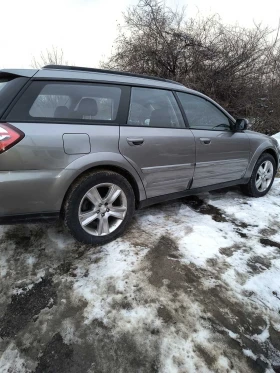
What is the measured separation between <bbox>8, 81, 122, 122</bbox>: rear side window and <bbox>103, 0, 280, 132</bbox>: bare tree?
7.64 meters

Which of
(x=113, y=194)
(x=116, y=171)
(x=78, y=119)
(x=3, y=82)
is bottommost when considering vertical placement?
(x=113, y=194)

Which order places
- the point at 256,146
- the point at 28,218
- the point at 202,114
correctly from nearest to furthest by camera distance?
the point at 28,218 → the point at 202,114 → the point at 256,146

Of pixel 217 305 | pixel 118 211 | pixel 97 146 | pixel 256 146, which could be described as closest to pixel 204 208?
pixel 256 146

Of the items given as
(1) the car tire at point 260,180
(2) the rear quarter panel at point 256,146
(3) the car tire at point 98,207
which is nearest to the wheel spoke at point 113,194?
(3) the car tire at point 98,207

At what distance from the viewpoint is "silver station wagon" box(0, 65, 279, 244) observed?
6.72 feet

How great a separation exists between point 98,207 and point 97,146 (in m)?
0.59

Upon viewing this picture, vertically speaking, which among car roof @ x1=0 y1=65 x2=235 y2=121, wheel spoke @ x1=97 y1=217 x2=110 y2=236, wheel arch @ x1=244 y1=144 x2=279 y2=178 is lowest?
wheel spoke @ x1=97 y1=217 x2=110 y2=236

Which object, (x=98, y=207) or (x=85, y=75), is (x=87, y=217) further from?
(x=85, y=75)

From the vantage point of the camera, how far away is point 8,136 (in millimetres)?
1940

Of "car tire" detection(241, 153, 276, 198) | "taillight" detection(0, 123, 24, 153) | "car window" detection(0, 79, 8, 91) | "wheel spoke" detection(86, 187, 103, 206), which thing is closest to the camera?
"taillight" detection(0, 123, 24, 153)

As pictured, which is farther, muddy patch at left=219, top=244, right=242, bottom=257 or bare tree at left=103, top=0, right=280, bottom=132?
bare tree at left=103, top=0, right=280, bottom=132

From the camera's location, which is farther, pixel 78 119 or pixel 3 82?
pixel 78 119

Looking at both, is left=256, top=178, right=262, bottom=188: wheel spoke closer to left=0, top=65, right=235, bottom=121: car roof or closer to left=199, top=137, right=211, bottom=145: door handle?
left=199, top=137, right=211, bottom=145: door handle

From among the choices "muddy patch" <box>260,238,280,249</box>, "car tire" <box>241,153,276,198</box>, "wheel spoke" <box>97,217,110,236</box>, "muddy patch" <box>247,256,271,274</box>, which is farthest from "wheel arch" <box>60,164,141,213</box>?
"car tire" <box>241,153,276,198</box>
